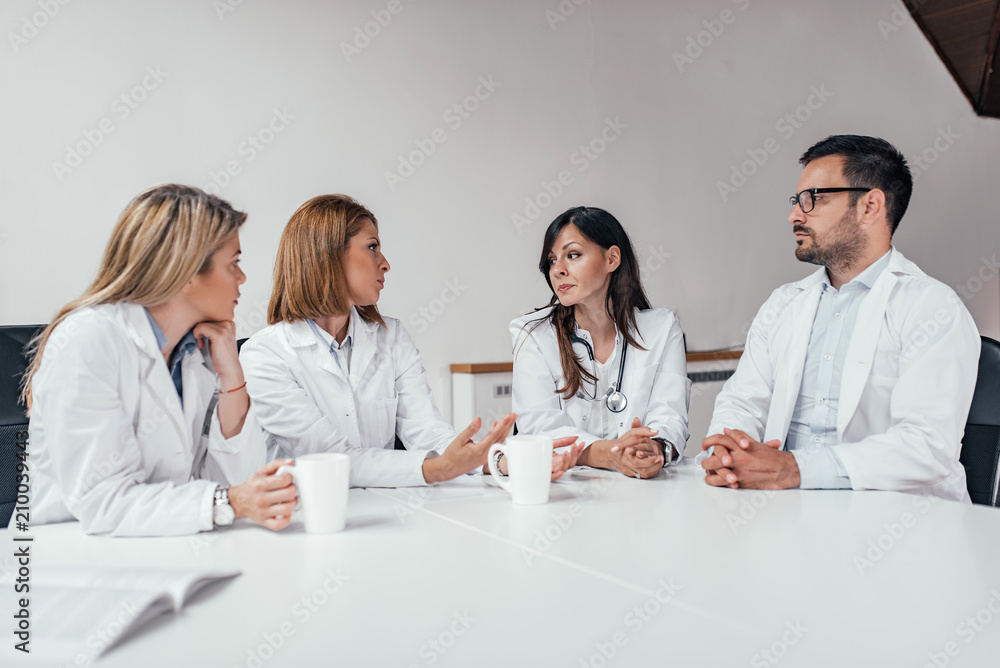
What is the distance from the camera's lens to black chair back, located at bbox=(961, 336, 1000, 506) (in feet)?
5.46

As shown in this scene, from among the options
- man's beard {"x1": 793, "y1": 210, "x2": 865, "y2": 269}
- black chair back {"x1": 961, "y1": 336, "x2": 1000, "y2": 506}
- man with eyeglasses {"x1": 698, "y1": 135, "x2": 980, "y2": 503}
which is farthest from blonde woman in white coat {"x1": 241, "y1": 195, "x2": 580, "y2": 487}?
black chair back {"x1": 961, "y1": 336, "x2": 1000, "y2": 506}

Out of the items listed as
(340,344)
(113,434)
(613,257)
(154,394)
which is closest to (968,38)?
(613,257)

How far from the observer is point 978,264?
213 inches

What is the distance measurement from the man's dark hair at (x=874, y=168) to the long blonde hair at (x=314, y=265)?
4.39 feet

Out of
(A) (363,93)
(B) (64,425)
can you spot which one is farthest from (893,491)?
(A) (363,93)

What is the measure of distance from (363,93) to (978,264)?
4.67 meters

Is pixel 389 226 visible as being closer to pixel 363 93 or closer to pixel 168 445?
pixel 363 93

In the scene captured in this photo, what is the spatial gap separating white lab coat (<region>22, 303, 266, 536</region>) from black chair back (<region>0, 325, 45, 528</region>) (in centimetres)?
24

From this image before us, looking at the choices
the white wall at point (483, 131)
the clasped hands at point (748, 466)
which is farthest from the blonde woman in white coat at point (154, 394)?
the white wall at point (483, 131)

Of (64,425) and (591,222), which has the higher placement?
(591,222)

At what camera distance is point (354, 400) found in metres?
2.00

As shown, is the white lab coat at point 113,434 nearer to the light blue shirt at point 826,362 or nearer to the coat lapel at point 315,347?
the coat lapel at point 315,347

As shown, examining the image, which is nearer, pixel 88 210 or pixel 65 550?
pixel 65 550

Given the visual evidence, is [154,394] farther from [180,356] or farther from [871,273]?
[871,273]
